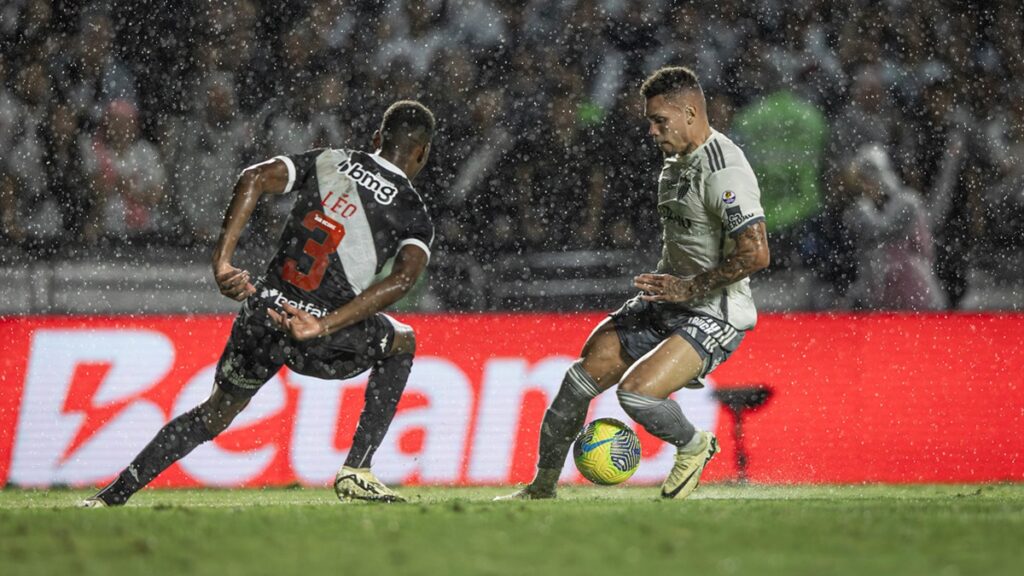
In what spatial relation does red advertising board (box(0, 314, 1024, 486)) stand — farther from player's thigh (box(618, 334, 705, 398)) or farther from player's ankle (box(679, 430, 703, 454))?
player's thigh (box(618, 334, 705, 398))

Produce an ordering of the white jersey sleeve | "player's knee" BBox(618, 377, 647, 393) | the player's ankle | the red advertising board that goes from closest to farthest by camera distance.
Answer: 1. the white jersey sleeve
2. "player's knee" BBox(618, 377, 647, 393)
3. the player's ankle
4. the red advertising board

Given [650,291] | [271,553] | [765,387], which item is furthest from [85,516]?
[765,387]

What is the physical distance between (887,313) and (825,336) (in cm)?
40

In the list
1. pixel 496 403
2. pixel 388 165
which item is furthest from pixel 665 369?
pixel 496 403

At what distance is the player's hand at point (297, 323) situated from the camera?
5.89m

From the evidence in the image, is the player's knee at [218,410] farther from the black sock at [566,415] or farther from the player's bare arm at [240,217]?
the black sock at [566,415]

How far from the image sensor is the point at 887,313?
28.5ft

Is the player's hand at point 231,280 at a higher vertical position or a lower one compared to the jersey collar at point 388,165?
lower

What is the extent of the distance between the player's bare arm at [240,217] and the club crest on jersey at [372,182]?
276mm

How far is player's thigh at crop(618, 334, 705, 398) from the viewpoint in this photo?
6250 mm

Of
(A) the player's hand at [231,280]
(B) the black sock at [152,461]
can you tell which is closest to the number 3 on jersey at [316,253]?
(A) the player's hand at [231,280]

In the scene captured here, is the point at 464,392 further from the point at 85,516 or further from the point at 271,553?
the point at 271,553

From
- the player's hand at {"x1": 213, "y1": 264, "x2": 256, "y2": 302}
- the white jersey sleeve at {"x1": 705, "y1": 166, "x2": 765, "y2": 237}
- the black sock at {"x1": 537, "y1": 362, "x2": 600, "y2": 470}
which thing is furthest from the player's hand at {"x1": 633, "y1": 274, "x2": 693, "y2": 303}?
the player's hand at {"x1": 213, "y1": 264, "x2": 256, "y2": 302}

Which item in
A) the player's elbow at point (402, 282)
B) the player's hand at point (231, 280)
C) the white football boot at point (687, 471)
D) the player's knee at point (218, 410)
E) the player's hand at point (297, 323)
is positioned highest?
the player's hand at point (231, 280)
